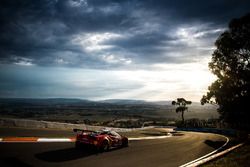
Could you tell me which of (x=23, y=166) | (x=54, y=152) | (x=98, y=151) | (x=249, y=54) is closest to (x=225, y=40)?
(x=249, y=54)

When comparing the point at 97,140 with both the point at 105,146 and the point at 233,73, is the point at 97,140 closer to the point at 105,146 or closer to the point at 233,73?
the point at 105,146

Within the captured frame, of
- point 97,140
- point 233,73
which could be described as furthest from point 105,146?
point 233,73

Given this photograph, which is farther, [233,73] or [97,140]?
[233,73]

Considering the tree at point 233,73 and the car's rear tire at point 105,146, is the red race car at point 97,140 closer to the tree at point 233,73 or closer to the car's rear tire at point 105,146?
the car's rear tire at point 105,146

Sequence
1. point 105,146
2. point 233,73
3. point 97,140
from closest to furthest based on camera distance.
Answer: point 97,140 → point 105,146 → point 233,73

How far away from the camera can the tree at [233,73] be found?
96.7 ft

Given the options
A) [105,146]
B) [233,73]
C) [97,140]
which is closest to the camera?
[97,140]

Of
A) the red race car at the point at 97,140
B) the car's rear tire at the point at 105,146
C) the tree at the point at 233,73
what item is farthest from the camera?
the tree at the point at 233,73

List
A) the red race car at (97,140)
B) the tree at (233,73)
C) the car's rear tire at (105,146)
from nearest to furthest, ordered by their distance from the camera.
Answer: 1. the red race car at (97,140)
2. the car's rear tire at (105,146)
3. the tree at (233,73)

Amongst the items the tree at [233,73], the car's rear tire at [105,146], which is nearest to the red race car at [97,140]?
the car's rear tire at [105,146]

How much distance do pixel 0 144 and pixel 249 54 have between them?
27.2 m

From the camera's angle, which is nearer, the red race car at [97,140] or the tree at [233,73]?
the red race car at [97,140]

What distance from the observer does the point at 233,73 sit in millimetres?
30781

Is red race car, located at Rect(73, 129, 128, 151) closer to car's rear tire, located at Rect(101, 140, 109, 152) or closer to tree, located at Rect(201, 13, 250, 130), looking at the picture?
car's rear tire, located at Rect(101, 140, 109, 152)
